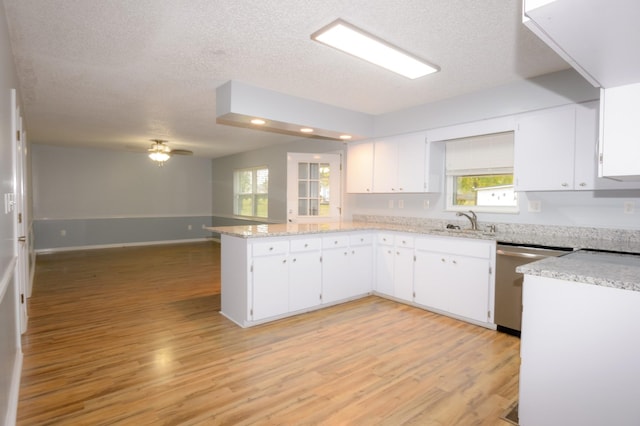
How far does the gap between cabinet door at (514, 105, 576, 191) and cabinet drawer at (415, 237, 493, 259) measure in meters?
0.67

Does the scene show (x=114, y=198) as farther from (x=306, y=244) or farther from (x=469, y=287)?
(x=469, y=287)

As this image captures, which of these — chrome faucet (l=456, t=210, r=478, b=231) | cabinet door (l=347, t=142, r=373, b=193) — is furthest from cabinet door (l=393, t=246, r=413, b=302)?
cabinet door (l=347, t=142, r=373, b=193)

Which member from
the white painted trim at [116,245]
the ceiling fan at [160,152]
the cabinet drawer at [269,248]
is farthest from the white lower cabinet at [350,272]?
the white painted trim at [116,245]

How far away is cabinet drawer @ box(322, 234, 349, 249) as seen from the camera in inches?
155

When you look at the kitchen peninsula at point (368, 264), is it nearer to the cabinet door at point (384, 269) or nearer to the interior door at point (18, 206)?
the cabinet door at point (384, 269)

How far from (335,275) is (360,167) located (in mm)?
1744

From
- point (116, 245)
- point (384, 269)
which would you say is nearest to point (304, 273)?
point (384, 269)

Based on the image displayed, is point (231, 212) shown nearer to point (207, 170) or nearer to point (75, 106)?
point (207, 170)

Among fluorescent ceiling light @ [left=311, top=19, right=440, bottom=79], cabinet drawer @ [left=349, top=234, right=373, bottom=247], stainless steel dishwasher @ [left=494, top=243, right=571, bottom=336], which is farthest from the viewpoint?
cabinet drawer @ [left=349, top=234, right=373, bottom=247]

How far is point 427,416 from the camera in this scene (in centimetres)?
203

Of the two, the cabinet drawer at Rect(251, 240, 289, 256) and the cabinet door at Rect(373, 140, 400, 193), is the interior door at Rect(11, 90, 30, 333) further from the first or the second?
the cabinet door at Rect(373, 140, 400, 193)

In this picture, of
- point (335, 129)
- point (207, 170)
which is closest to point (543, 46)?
point (335, 129)

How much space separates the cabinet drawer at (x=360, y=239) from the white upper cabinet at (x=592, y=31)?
110 inches

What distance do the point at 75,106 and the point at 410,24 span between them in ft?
13.9
